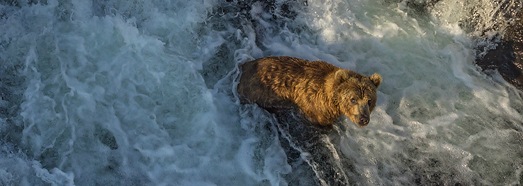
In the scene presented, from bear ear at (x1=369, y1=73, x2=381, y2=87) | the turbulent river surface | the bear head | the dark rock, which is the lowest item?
the turbulent river surface

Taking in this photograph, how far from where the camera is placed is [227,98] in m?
7.06

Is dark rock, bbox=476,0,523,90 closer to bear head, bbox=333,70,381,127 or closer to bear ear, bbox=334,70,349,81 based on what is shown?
bear head, bbox=333,70,381,127

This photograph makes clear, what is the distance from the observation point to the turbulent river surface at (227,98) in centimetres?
651

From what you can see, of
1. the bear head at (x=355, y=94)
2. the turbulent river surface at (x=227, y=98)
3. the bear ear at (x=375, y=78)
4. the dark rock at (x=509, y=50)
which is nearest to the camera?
the bear head at (x=355, y=94)

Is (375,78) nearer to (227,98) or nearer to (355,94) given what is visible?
(355,94)

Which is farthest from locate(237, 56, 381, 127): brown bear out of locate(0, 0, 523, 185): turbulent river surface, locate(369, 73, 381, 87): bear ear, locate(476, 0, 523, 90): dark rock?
locate(476, 0, 523, 90): dark rock

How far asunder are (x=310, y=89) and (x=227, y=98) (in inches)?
53.1

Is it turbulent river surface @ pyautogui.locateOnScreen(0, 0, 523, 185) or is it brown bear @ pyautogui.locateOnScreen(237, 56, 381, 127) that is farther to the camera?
turbulent river surface @ pyautogui.locateOnScreen(0, 0, 523, 185)

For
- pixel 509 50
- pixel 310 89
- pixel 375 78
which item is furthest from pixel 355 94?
pixel 509 50

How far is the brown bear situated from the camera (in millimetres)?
5789

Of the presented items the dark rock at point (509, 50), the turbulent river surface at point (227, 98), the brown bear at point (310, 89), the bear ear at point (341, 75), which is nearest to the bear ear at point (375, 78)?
the brown bear at point (310, 89)

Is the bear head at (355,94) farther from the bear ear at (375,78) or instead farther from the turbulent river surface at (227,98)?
the turbulent river surface at (227,98)

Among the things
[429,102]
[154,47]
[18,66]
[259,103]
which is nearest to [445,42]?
[429,102]

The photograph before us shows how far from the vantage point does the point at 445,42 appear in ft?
24.7
